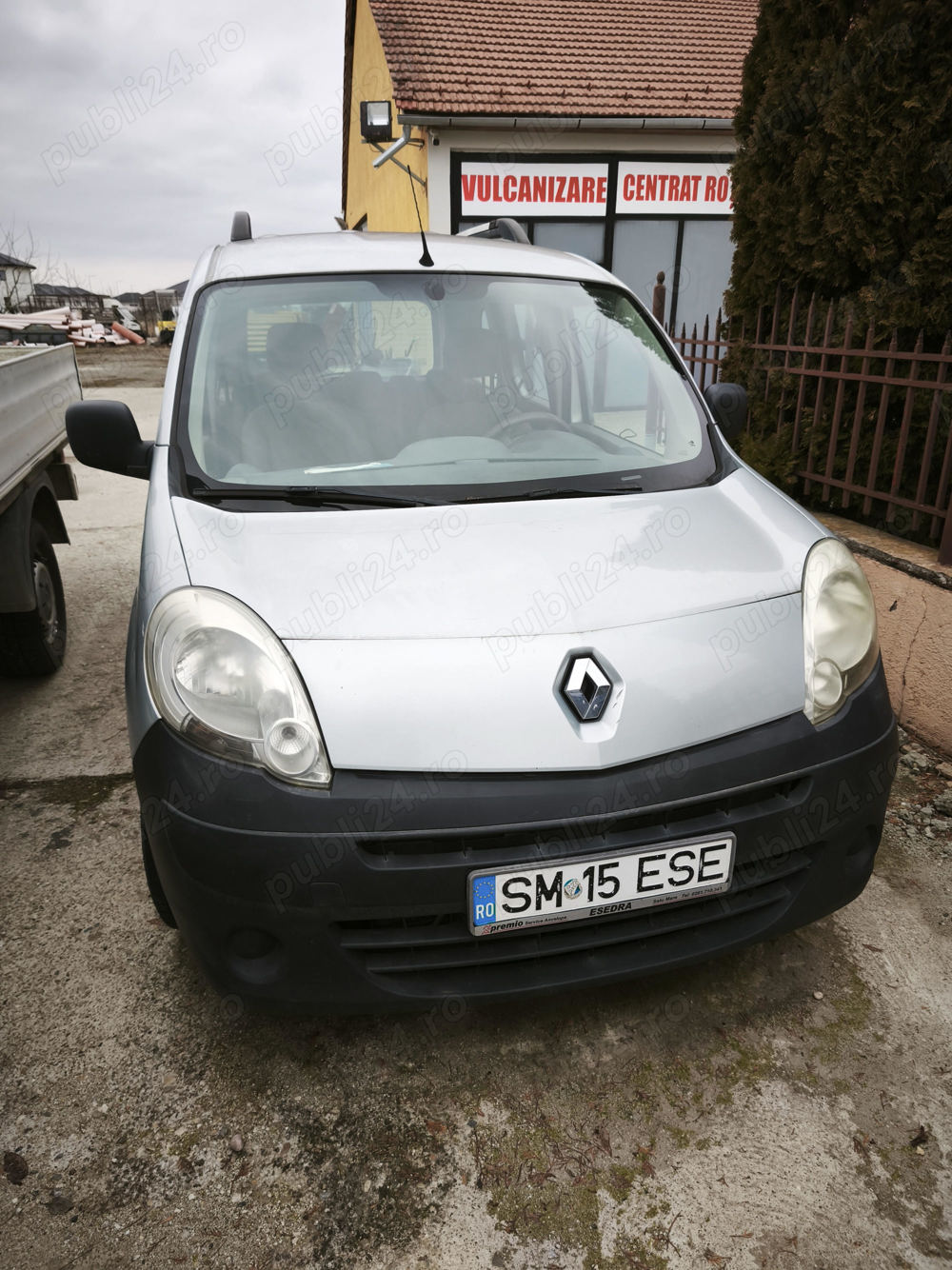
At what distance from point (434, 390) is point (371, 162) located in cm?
1369

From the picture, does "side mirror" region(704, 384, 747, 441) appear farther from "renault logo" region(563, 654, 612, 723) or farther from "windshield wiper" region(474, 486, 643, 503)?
"renault logo" region(563, 654, 612, 723)

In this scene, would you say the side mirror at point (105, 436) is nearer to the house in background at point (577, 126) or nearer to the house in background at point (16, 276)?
the house in background at point (577, 126)

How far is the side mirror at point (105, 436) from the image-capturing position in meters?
2.54

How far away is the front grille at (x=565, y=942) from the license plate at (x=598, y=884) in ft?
0.12

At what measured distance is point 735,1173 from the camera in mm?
1716

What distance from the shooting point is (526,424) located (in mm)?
2611

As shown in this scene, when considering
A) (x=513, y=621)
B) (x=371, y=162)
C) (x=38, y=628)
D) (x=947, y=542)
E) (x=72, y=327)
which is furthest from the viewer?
(x=72, y=327)

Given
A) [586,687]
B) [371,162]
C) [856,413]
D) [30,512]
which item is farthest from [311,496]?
[371,162]

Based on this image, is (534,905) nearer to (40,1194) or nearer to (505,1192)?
(505,1192)

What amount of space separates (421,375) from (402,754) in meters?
1.38

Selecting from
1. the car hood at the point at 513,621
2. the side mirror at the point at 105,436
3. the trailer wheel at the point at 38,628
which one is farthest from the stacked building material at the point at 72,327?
the car hood at the point at 513,621

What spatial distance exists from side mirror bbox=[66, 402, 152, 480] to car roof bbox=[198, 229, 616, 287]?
523 mm

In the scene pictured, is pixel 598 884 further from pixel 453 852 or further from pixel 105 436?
pixel 105 436

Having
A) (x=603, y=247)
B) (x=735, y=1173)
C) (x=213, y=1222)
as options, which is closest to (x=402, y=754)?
(x=213, y=1222)
